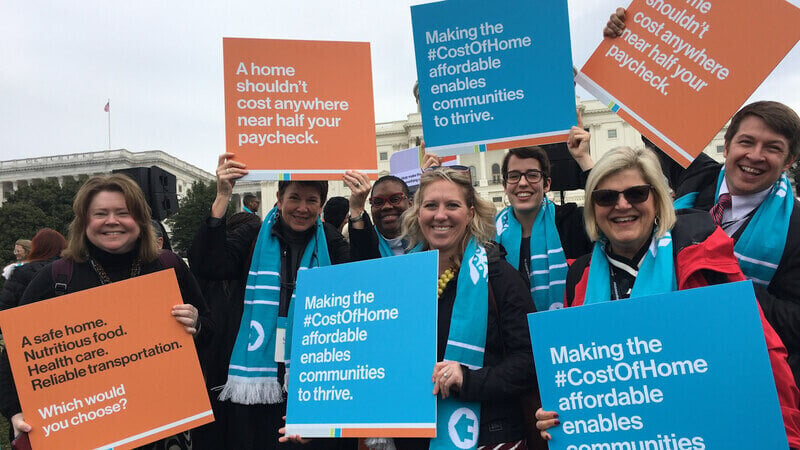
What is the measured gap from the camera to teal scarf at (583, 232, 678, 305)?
206 centimetres

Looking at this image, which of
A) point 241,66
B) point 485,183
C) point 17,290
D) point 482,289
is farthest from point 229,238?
point 485,183

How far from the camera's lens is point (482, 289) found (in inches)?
94.5

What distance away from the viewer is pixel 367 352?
2455 millimetres

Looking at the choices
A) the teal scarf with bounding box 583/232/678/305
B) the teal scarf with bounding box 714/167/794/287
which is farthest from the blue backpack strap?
the teal scarf with bounding box 714/167/794/287

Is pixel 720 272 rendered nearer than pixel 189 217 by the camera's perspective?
Yes

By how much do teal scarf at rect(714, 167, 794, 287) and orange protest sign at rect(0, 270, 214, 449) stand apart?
2303 millimetres

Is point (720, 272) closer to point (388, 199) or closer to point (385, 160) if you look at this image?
point (388, 199)

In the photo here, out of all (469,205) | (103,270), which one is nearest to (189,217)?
(103,270)

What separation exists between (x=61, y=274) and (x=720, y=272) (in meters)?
2.66

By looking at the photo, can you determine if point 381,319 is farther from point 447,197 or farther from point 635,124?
point 635,124

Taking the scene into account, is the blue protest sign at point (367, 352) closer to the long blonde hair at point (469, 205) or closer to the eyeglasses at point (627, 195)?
the long blonde hair at point (469, 205)

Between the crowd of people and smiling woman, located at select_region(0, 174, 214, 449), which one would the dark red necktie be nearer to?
the crowd of people

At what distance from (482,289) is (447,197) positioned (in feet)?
1.43

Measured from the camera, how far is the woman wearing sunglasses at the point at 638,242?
2014 mm
